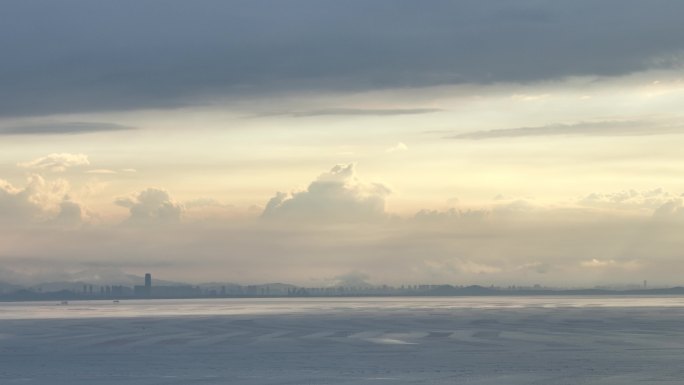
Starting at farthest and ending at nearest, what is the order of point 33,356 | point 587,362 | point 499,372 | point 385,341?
1. point 385,341
2. point 33,356
3. point 587,362
4. point 499,372

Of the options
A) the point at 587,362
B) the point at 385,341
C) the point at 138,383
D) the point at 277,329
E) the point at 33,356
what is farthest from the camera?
the point at 277,329

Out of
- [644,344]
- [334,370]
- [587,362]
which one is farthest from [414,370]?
[644,344]

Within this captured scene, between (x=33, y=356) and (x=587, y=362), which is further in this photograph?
(x=33, y=356)

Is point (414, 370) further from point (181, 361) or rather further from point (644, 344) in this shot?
point (644, 344)

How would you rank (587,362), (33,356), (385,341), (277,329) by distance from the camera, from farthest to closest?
1. (277,329)
2. (385,341)
3. (33,356)
4. (587,362)

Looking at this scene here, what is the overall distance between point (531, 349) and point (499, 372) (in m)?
12.1

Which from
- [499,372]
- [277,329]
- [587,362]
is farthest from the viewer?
[277,329]

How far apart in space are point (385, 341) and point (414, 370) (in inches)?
730

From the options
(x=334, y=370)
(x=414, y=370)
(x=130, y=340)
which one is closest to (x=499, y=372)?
(x=414, y=370)

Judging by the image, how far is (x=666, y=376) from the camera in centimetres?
3750

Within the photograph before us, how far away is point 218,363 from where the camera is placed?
45031 millimetres

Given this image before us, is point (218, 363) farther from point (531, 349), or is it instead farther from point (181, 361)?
point (531, 349)

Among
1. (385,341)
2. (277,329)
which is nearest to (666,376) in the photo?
(385,341)

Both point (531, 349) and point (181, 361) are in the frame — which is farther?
point (531, 349)
